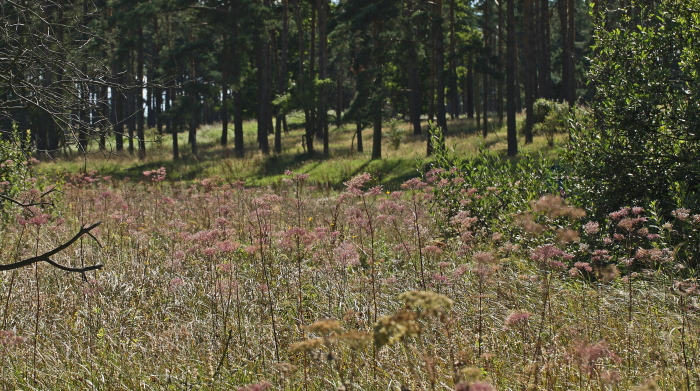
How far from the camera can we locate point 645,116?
20.3 ft

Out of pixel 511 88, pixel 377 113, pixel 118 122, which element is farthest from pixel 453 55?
pixel 118 122

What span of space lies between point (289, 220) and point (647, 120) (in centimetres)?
488

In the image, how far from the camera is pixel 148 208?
10.4 m

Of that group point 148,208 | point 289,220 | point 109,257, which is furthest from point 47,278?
point 148,208

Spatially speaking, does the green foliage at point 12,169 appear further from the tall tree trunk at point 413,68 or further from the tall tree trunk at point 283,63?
the tall tree trunk at point 283,63

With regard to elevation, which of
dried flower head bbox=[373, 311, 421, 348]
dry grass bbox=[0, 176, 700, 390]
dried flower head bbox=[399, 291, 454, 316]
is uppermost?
dried flower head bbox=[399, 291, 454, 316]

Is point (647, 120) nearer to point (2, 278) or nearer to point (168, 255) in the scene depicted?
point (168, 255)

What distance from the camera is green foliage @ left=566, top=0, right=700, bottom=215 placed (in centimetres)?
593

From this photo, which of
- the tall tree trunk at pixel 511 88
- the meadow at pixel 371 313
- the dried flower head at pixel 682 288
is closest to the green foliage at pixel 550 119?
the tall tree trunk at pixel 511 88

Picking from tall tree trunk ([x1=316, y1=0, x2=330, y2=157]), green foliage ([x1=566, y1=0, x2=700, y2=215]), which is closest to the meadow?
green foliage ([x1=566, y1=0, x2=700, y2=215])

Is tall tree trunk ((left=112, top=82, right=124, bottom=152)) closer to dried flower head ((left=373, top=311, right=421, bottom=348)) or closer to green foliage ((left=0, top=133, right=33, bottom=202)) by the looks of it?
green foliage ((left=0, top=133, right=33, bottom=202))

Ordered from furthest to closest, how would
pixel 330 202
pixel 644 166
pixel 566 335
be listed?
1. pixel 330 202
2. pixel 644 166
3. pixel 566 335

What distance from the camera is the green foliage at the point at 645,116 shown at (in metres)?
5.93

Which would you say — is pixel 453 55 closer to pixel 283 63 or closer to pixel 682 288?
pixel 283 63
